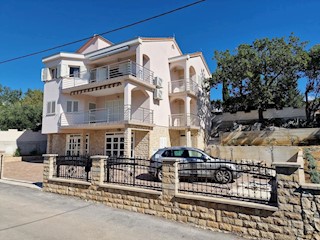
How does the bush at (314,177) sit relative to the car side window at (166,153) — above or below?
below

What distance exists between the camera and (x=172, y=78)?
22359 mm

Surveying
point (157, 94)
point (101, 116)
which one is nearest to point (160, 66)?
point (157, 94)

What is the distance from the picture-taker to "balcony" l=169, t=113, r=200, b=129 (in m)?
20.3

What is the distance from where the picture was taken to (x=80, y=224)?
6.11 m

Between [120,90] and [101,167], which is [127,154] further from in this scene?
[101,167]

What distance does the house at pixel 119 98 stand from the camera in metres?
18.1

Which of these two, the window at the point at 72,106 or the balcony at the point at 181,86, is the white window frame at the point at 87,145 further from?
the balcony at the point at 181,86

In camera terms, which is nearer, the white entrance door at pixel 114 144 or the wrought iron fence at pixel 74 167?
the wrought iron fence at pixel 74 167

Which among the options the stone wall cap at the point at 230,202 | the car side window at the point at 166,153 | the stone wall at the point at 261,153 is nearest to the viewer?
the stone wall cap at the point at 230,202

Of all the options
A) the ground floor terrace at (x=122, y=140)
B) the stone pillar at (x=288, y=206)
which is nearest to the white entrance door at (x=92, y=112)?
the ground floor terrace at (x=122, y=140)

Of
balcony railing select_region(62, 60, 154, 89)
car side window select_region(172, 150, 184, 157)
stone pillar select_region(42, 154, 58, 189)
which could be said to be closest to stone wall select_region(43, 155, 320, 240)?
stone pillar select_region(42, 154, 58, 189)

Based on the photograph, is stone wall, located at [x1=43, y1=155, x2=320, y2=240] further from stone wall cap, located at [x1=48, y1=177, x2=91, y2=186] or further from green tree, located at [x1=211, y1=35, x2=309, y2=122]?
green tree, located at [x1=211, y1=35, x2=309, y2=122]

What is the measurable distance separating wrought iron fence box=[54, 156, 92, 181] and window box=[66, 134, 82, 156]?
423 inches

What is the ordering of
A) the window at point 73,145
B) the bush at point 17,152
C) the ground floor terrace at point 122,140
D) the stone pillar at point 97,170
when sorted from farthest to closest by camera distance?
1. the bush at point 17,152
2. the window at point 73,145
3. the ground floor terrace at point 122,140
4. the stone pillar at point 97,170
